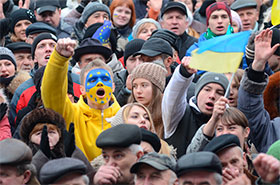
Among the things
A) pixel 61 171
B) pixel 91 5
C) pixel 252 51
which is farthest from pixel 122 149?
pixel 91 5

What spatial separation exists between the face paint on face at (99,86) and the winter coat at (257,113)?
1.46m

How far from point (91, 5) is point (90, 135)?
4196 mm

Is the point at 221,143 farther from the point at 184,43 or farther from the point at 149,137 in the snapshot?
the point at 184,43

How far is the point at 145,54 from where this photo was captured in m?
10.5

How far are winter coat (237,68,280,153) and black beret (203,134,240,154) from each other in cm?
101

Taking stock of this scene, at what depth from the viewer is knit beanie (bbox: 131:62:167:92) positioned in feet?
31.6

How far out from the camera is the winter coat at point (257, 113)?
28.9 feet

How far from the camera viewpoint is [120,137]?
757 cm

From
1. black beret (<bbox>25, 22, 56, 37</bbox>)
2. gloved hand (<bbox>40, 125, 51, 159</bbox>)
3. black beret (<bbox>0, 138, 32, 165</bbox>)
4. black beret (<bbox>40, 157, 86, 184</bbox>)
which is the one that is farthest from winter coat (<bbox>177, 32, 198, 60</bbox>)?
black beret (<bbox>40, 157, 86, 184</bbox>)

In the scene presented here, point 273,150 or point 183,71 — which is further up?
point 183,71

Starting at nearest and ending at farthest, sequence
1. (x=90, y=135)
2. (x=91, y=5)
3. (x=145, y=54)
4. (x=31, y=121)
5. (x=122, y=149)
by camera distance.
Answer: (x=122, y=149), (x=31, y=121), (x=90, y=135), (x=145, y=54), (x=91, y=5)

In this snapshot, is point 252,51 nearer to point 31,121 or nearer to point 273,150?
point 273,150

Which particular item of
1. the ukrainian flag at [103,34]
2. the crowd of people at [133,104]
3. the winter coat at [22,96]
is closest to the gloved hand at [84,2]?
the crowd of people at [133,104]

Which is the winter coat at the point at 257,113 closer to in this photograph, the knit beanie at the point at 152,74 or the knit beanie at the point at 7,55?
the knit beanie at the point at 152,74
